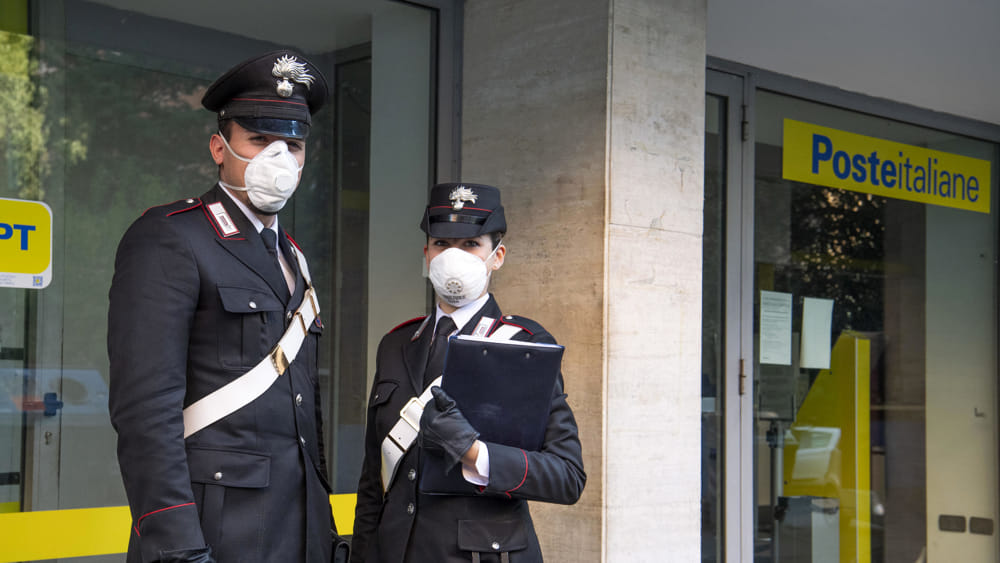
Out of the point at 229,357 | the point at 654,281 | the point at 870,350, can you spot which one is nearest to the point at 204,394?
the point at 229,357

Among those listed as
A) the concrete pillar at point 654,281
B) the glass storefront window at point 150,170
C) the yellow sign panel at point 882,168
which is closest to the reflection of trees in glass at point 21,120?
the glass storefront window at point 150,170

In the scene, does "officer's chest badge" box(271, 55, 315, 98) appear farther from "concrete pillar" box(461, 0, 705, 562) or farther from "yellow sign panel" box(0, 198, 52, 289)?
"concrete pillar" box(461, 0, 705, 562)

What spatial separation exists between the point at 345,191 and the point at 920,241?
4.19 m

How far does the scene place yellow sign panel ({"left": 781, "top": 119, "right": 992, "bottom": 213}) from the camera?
612cm

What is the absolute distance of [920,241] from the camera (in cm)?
699

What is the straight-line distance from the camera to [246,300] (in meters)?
2.33

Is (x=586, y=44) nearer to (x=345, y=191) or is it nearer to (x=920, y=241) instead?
(x=345, y=191)

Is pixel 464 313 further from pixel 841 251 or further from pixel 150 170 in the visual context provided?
pixel 841 251

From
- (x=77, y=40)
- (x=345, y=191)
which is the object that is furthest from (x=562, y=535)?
(x=77, y=40)

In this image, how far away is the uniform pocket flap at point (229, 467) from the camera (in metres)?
2.25

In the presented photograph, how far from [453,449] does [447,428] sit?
50 mm

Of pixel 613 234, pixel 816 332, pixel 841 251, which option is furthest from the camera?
pixel 841 251

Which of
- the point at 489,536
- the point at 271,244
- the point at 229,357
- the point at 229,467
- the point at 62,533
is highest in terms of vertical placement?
the point at 271,244

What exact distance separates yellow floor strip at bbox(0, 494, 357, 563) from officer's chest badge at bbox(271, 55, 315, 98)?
1955 mm
